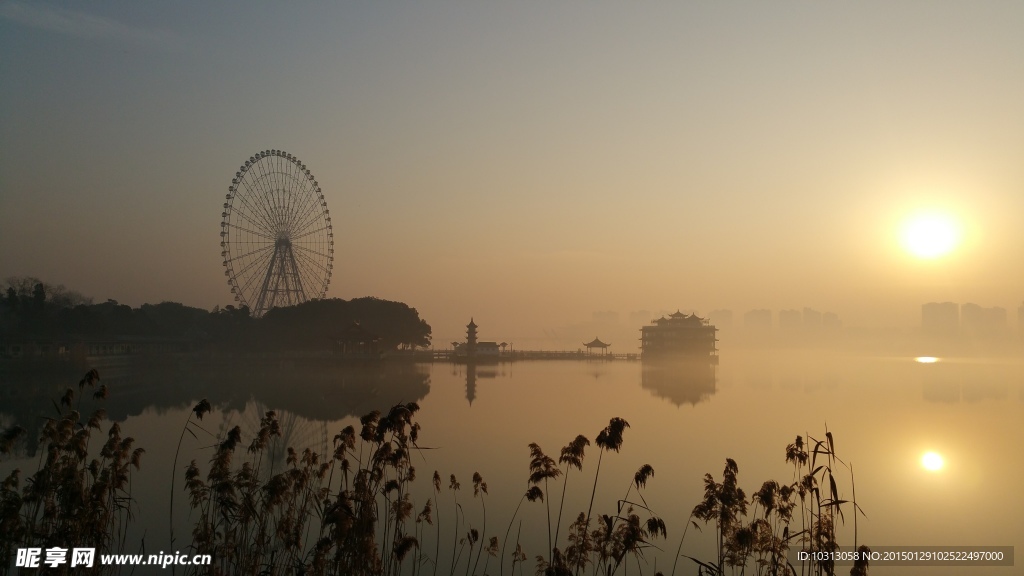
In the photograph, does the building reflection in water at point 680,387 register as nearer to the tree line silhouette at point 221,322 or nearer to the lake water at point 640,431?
the lake water at point 640,431

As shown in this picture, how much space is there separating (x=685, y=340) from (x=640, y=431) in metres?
65.8

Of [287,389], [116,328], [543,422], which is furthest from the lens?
[116,328]

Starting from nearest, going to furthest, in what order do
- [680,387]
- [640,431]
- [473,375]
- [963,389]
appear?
1. [640,431]
2. [963,389]
3. [680,387]
4. [473,375]

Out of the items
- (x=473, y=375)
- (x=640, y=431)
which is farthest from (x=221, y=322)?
(x=640, y=431)

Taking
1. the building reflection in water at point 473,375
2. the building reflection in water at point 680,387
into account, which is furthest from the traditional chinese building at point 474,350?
the building reflection in water at point 680,387

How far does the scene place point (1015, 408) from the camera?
35312mm

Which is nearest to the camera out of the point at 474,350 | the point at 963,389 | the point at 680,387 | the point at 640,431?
the point at 640,431

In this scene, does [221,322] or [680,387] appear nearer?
[680,387]

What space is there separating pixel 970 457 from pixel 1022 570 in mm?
11806

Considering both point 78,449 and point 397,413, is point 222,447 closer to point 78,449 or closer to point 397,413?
point 78,449

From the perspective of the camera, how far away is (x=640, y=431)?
25.4 metres

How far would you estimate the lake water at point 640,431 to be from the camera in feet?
43.7

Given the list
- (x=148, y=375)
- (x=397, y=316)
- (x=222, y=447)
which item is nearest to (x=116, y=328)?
(x=148, y=375)

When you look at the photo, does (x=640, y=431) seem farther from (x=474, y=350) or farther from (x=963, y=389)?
(x=474, y=350)
